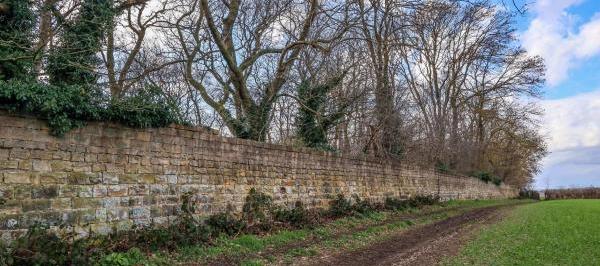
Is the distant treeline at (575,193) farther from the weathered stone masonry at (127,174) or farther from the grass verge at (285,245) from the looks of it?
the weathered stone masonry at (127,174)

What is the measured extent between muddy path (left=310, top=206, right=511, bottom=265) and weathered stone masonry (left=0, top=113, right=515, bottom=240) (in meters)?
3.10

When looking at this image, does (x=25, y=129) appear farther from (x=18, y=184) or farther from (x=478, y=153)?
(x=478, y=153)

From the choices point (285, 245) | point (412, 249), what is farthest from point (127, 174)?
point (412, 249)

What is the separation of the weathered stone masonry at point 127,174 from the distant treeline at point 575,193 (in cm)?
6111

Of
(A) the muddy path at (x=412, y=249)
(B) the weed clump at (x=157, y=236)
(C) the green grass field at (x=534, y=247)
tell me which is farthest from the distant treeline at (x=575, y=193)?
(B) the weed clump at (x=157, y=236)

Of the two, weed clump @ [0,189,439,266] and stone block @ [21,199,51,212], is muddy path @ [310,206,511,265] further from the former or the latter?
stone block @ [21,199,51,212]

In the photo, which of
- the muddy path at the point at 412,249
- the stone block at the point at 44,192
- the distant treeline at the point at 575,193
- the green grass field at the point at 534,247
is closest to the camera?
the stone block at the point at 44,192

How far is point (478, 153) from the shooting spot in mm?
42625

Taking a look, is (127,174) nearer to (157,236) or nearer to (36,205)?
(157,236)

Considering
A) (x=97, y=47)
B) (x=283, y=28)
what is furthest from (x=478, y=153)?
(x=97, y=47)

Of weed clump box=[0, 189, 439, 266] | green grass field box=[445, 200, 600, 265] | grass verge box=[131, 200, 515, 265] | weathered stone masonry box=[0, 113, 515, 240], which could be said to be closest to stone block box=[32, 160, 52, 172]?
weathered stone masonry box=[0, 113, 515, 240]

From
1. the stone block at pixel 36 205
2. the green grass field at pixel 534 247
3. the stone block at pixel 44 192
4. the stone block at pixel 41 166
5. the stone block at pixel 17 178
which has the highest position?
the stone block at pixel 41 166

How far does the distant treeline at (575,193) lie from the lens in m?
64.2

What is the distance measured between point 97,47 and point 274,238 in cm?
517
